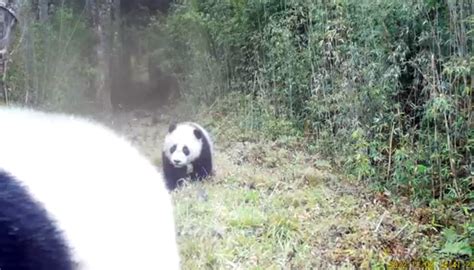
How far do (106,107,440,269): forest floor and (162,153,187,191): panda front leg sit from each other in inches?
1.1

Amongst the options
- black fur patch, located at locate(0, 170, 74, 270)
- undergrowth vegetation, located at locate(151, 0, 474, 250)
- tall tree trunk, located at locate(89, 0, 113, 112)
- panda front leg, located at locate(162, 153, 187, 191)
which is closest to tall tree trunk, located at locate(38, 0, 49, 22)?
tall tree trunk, located at locate(89, 0, 113, 112)

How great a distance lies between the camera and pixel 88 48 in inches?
60.0

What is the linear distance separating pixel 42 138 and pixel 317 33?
132 centimetres

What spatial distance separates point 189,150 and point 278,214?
1.09ft

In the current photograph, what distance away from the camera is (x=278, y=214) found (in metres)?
1.58

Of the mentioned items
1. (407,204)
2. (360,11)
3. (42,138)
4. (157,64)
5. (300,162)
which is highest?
(360,11)

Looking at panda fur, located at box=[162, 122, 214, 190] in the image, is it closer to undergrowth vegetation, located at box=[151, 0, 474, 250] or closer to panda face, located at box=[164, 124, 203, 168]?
panda face, located at box=[164, 124, 203, 168]

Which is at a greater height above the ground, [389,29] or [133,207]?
[389,29]

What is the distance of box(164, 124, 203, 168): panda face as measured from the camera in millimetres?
1538

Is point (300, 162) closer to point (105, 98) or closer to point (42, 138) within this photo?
point (105, 98)

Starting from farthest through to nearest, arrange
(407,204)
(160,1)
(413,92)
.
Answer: (413,92) < (407,204) < (160,1)

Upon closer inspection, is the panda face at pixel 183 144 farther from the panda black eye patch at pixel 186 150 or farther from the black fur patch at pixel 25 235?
the black fur patch at pixel 25 235

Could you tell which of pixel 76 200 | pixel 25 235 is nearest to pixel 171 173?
pixel 76 200

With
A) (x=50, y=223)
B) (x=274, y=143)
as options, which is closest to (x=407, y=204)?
(x=274, y=143)
